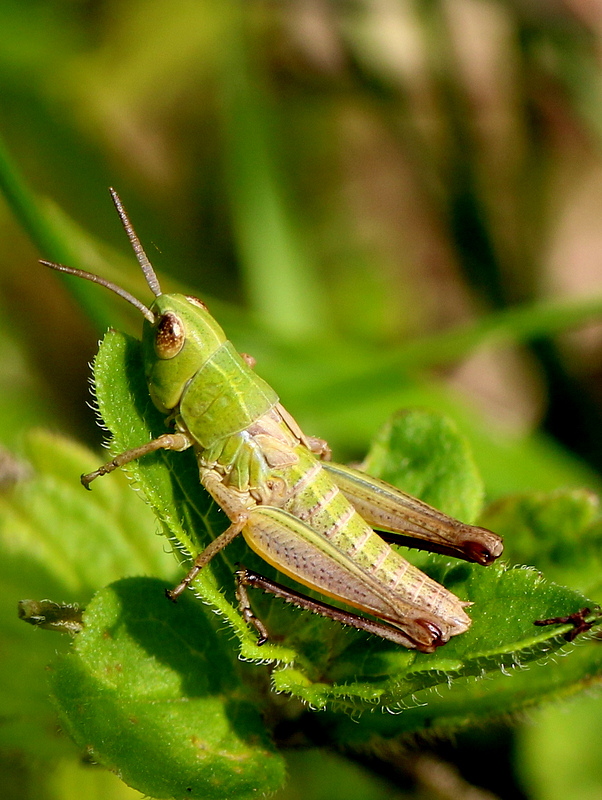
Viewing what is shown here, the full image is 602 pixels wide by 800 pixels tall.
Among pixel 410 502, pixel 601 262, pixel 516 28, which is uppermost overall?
pixel 516 28

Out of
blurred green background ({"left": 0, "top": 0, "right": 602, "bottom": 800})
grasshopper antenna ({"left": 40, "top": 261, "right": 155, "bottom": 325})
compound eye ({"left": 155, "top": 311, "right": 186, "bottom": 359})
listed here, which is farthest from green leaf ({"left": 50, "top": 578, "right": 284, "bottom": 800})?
blurred green background ({"left": 0, "top": 0, "right": 602, "bottom": 800})

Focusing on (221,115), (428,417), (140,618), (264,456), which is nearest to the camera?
(140,618)

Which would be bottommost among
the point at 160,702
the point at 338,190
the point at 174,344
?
the point at 160,702

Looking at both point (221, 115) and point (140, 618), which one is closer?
point (140, 618)

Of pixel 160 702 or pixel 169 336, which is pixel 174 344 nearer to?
pixel 169 336

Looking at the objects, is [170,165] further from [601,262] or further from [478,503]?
[478,503]

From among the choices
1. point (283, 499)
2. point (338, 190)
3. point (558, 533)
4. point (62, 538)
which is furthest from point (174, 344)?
point (338, 190)

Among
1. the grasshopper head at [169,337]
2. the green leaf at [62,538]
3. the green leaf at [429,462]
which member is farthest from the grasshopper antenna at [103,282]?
the green leaf at [429,462]

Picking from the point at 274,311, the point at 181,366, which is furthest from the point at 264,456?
the point at 274,311
